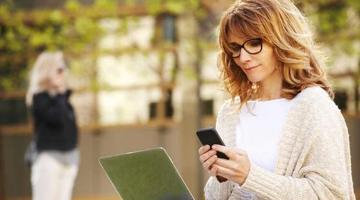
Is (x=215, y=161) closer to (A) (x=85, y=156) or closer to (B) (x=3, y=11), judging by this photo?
(B) (x=3, y=11)

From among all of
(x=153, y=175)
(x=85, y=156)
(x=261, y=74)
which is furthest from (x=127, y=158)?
(x=85, y=156)

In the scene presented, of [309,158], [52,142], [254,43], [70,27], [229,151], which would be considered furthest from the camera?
[70,27]

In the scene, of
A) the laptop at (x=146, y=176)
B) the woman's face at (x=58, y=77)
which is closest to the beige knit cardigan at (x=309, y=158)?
the laptop at (x=146, y=176)

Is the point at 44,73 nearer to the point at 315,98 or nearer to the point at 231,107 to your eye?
the point at 231,107

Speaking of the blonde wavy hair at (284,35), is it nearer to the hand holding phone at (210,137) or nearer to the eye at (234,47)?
the eye at (234,47)

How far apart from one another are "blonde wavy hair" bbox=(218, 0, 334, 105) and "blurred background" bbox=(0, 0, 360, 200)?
27.2 ft

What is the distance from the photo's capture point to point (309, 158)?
8.13ft

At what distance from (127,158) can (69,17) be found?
30.3 ft

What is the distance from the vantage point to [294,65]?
2.62 metres

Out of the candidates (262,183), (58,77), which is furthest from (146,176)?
(58,77)

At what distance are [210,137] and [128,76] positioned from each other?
31.3 feet

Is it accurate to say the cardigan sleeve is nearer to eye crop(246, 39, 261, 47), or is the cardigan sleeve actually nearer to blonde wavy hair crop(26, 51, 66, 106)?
eye crop(246, 39, 261, 47)

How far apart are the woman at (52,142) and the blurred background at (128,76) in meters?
3.46

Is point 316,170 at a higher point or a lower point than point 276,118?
lower
